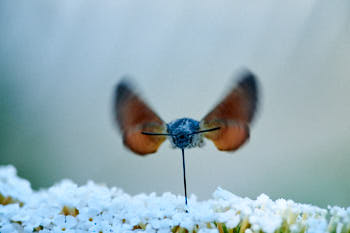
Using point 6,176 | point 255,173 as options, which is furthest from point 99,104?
point 6,176

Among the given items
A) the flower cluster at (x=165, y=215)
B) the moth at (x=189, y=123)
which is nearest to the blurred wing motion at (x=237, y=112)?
the moth at (x=189, y=123)

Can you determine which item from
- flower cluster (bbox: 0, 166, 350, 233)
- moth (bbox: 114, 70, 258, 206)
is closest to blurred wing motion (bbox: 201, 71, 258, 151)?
moth (bbox: 114, 70, 258, 206)

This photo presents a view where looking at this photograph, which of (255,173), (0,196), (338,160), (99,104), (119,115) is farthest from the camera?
(99,104)

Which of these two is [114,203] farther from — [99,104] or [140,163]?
[99,104]

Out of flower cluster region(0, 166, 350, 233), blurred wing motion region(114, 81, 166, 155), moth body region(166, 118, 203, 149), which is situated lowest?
flower cluster region(0, 166, 350, 233)

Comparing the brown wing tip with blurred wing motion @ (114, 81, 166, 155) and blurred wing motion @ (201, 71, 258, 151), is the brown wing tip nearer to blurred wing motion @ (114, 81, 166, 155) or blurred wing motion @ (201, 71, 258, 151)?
blurred wing motion @ (201, 71, 258, 151)

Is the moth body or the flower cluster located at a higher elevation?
the moth body
